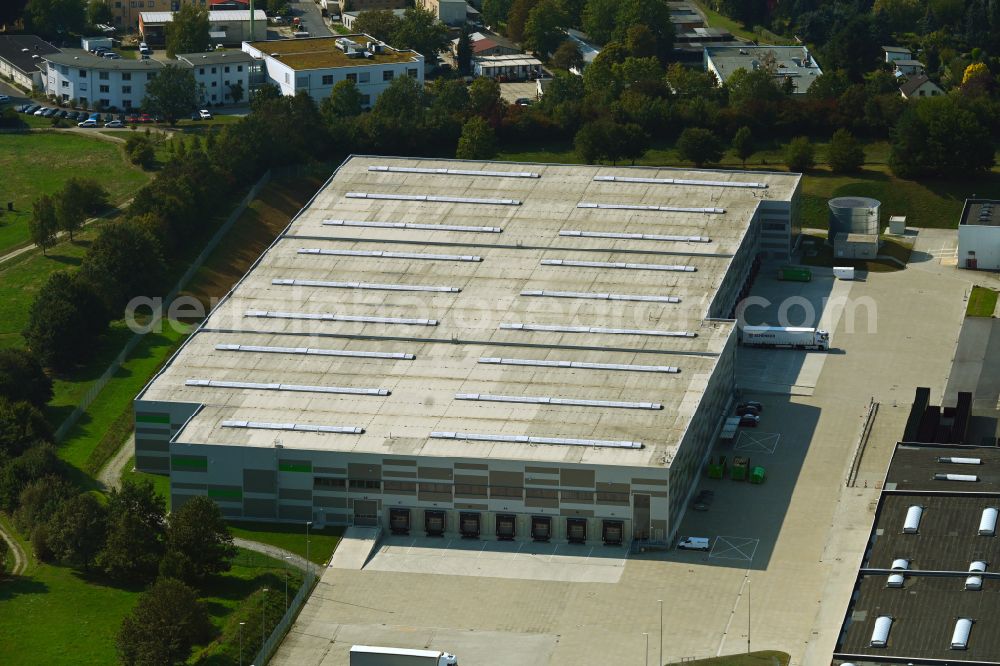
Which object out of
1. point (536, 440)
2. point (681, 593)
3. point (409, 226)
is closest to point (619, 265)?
point (409, 226)

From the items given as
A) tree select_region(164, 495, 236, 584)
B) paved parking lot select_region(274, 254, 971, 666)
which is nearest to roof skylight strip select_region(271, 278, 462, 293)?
paved parking lot select_region(274, 254, 971, 666)

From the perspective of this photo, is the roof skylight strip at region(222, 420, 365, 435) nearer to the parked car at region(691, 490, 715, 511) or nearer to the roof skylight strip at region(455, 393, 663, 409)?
the roof skylight strip at region(455, 393, 663, 409)

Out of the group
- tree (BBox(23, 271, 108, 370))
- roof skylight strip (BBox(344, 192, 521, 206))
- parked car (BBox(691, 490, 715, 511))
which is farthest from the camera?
roof skylight strip (BBox(344, 192, 521, 206))

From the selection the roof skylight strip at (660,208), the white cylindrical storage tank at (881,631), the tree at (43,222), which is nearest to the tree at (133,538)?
the white cylindrical storage tank at (881,631)

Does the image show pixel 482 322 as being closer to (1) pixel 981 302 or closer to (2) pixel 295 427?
(2) pixel 295 427

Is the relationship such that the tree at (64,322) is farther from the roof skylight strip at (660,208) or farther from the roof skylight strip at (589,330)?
the roof skylight strip at (660,208)

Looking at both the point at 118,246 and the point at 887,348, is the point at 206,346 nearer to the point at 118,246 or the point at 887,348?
the point at 118,246
